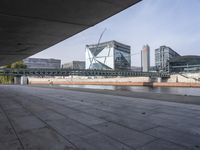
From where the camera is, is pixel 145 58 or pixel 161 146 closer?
pixel 161 146

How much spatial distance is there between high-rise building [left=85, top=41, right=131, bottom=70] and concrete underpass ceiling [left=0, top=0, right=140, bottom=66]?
12806 centimetres

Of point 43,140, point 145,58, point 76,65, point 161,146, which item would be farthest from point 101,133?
point 76,65

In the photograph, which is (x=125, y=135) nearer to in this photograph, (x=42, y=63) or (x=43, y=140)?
(x=43, y=140)

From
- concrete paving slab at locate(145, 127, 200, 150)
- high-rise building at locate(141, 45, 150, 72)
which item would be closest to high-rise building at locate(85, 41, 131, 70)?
high-rise building at locate(141, 45, 150, 72)

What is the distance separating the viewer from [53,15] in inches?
247

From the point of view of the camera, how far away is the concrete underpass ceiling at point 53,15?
5246 millimetres

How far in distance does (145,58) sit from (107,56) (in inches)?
1226

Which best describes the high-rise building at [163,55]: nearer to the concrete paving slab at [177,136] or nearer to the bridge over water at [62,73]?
the bridge over water at [62,73]

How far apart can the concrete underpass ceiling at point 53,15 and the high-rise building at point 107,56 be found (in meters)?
128

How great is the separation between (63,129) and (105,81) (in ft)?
294

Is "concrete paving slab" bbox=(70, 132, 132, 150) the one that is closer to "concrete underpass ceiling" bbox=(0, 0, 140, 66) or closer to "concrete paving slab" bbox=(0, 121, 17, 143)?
"concrete paving slab" bbox=(0, 121, 17, 143)

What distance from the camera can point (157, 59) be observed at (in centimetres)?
13012

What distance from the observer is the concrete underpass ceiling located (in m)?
5.25

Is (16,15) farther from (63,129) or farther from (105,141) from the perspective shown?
(105,141)
